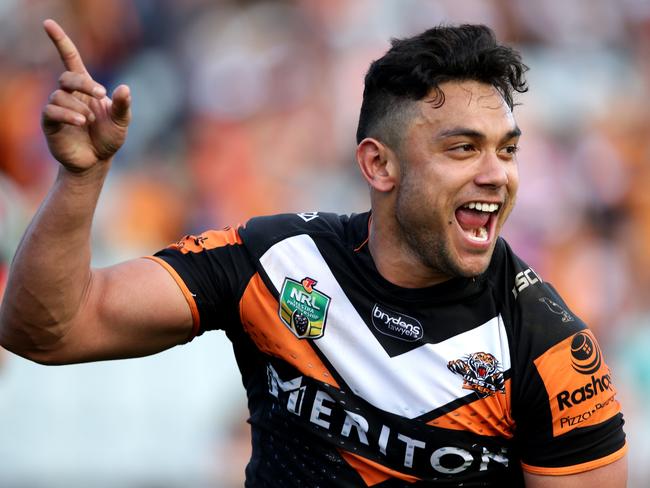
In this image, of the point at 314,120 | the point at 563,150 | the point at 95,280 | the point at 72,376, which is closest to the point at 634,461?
the point at 563,150

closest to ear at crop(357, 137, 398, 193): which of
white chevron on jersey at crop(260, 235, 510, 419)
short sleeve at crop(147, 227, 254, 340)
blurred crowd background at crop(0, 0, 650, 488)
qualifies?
white chevron on jersey at crop(260, 235, 510, 419)

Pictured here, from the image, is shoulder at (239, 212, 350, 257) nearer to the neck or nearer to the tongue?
the neck

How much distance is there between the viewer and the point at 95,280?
3.25 metres

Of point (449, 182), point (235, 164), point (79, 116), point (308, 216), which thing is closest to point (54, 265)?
point (79, 116)

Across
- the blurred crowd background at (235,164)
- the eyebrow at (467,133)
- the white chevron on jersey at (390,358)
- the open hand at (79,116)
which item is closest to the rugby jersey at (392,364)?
the white chevron on jersey at (390,358)

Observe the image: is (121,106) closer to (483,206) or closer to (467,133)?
(467,133)

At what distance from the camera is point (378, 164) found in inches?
141

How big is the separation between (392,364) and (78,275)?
3.46 ft

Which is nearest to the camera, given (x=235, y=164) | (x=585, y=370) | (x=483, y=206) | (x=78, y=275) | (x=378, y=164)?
(x=78, y=275)

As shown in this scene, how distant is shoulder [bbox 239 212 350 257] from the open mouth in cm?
47

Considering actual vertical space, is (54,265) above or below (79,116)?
below

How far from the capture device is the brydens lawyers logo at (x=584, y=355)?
321cm

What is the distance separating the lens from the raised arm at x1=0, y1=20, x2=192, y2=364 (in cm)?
288

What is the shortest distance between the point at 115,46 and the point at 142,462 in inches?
124
